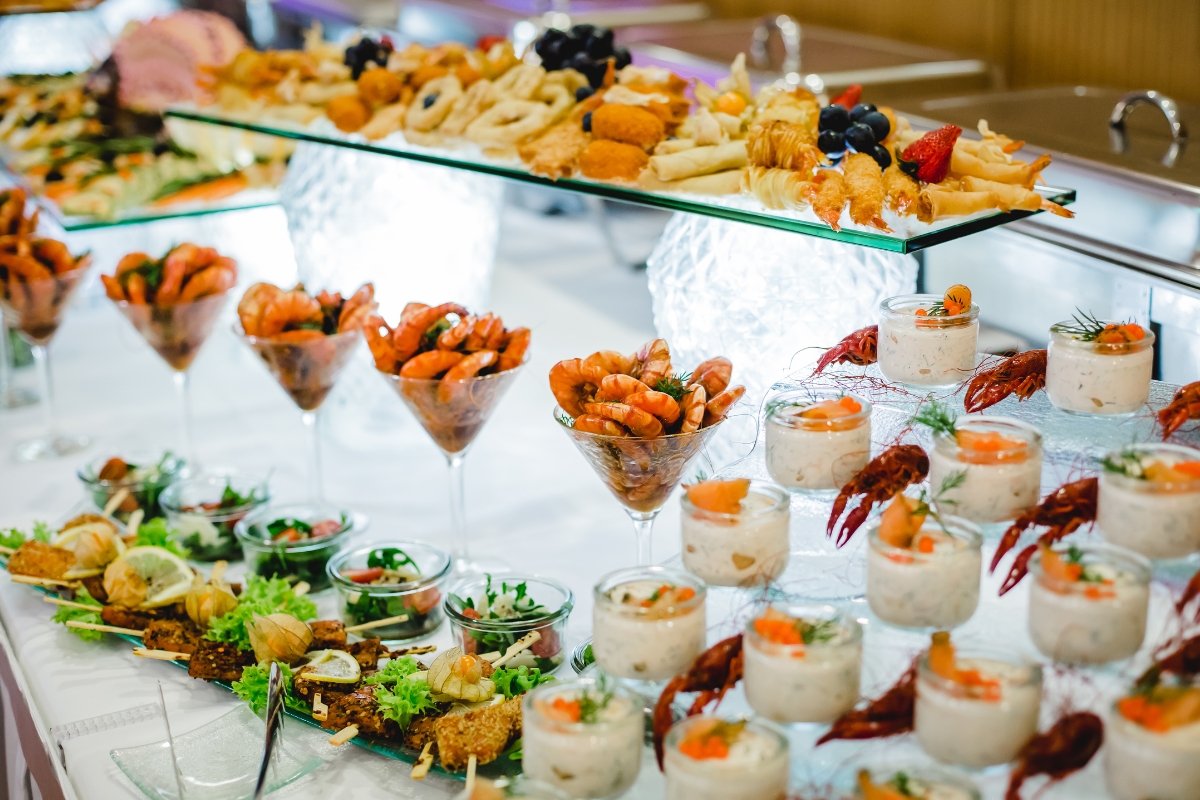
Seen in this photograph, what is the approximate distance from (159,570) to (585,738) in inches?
44.6

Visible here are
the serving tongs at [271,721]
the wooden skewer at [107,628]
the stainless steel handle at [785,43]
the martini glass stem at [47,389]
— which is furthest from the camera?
the stainless steel handle at [785,43]

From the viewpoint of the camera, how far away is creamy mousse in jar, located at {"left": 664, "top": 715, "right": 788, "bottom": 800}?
3.71ft

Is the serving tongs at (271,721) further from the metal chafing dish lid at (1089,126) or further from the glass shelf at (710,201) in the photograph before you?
the metal chafing dish lid at (1089,126)

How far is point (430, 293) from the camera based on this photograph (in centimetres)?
283

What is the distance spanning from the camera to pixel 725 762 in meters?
1.15

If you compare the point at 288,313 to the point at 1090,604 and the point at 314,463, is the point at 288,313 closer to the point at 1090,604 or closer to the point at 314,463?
the point at 314,463

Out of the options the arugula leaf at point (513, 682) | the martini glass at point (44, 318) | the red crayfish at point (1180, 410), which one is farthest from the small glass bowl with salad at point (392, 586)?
the martini glass at point (44, 318)

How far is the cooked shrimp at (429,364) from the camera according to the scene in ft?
6.43

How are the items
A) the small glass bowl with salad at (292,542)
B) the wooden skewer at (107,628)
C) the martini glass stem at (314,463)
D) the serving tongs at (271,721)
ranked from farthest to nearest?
the martini glass stem at (314,463)
the small glass bowl with salad at (292,542)
the wooden skewer at (107,628)
the serving tongs at (271,721)

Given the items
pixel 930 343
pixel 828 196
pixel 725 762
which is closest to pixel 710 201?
pixel 828 196

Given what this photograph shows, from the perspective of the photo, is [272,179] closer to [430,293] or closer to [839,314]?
[430,293]

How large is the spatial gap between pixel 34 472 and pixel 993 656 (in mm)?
2390

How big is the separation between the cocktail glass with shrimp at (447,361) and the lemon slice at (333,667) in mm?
454

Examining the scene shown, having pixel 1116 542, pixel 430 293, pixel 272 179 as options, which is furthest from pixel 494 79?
pixel 1116 542
